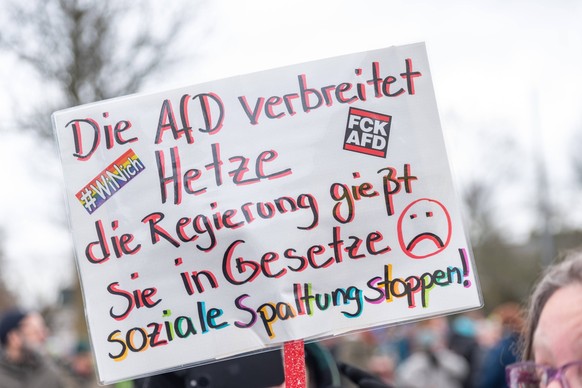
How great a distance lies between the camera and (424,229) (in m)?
1.93

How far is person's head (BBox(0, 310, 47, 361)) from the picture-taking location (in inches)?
206

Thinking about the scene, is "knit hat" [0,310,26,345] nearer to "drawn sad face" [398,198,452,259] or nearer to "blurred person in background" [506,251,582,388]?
"drawn sad face" [398,198,452,259]

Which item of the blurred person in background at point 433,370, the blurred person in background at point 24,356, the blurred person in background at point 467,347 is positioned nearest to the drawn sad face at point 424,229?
the blurred person in background at point 24,356

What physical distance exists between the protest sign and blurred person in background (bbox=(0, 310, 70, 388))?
11.8 feet

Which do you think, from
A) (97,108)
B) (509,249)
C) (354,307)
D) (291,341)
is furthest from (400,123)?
(509,249)

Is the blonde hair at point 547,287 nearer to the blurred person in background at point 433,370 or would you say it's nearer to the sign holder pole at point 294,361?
the sign holder pole at point 294,361

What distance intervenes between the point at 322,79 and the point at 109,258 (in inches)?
26.2

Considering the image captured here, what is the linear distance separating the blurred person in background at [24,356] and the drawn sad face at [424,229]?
3890 mm

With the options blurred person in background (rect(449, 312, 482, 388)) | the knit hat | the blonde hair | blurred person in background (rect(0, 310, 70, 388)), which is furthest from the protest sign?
blurred person in background (rect(449, 312, 482, 388))

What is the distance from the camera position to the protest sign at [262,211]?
1893 millimetres

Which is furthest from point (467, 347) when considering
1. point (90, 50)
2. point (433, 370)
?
point (90, 50)

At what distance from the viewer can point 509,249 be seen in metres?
34.3

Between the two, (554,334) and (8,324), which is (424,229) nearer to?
(554,334)

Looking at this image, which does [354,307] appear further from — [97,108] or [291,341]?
[97,108]
